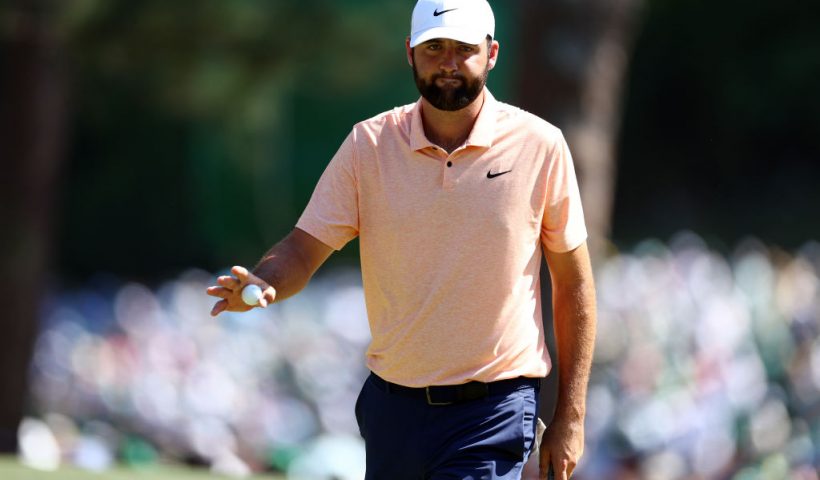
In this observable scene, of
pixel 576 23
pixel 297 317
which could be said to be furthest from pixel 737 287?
pixel 576 23

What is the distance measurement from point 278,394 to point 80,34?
356 centimetres

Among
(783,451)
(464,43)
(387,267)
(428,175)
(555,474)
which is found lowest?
(783,451)

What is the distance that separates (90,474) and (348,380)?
632 centimetres

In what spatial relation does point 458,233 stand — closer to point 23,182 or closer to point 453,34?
point 453,34

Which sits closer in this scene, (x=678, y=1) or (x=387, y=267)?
(x=387, y=267)

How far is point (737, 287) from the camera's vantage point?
47.7 feet

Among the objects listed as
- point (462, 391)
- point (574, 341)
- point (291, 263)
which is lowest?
point (462, 391)

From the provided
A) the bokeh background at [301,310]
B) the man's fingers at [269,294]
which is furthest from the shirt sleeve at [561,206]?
the bokeh background at [301,310]

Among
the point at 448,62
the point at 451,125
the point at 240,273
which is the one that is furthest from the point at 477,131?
the point at 240,273

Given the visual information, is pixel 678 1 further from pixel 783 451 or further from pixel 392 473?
pixel 392 473

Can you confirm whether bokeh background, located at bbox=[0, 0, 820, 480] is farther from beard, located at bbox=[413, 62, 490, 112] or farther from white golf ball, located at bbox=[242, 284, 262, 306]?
beard, located at bbox=[413, 62, 490, 112]

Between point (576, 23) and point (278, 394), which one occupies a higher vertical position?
point (576, 23)

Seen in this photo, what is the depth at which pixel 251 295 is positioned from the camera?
394 centimetres

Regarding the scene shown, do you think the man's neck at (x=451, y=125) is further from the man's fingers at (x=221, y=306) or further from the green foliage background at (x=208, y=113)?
the green foliage background at (x=208, y=113)
